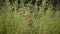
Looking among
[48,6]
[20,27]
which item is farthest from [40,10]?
[20,27]

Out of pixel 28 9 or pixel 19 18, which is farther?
pixel 28 9

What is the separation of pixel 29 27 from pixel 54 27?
1.82ft

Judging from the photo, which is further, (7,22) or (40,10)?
(40,10)

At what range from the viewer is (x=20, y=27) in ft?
13.9

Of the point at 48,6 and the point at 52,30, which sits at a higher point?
the point at 48,6

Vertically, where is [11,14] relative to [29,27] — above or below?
above

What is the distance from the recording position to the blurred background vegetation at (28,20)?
4219 mm

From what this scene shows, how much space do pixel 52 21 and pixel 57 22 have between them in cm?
12

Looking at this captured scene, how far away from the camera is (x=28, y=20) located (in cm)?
468

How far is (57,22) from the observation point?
4.52 m

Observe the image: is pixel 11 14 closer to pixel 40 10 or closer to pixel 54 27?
pixel 40 10

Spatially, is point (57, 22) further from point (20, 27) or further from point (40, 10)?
point (20, 27)

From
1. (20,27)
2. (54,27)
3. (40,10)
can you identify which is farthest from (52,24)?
(20,27)

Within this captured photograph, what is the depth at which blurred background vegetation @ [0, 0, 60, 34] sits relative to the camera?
4219 millimetres
